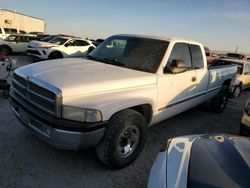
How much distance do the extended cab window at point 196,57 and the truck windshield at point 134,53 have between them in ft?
3.39

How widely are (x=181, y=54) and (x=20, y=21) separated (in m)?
60.7

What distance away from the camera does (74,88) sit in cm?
310

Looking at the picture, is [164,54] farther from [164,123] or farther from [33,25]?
[33,25]

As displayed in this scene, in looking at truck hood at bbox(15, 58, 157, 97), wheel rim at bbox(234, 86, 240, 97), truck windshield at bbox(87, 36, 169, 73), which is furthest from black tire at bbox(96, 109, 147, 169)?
wheel rim at bbox(234, 86, 240, 97)

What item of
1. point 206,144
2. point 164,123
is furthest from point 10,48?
point 206,144

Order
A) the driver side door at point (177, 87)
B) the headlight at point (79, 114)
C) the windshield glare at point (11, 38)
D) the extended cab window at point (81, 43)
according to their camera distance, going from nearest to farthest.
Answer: the headlight at point (79, 114)
the driver side door at point (177, 87)
the extended cab window at point (81, 43)
the windshield glare at point (11, 38)

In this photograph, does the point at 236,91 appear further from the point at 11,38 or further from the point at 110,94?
the point at 11,38

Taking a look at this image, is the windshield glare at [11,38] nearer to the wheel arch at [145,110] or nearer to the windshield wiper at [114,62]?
the windshield wiper at [114,62]

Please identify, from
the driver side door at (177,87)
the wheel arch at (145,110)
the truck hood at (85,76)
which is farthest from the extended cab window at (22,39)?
the wheel arch at (145,110)

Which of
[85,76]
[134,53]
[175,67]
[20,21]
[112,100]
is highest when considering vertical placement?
[134,53]

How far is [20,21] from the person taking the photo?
190ft

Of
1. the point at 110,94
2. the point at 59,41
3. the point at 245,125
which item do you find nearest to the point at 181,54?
the point at 245,125

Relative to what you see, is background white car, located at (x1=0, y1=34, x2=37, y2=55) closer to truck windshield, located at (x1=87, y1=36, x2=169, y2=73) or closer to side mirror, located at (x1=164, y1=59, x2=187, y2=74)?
truck windshield, located at (x1=87, y1=36, x2=169, y2=73)

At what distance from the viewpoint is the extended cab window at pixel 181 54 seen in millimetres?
4500
